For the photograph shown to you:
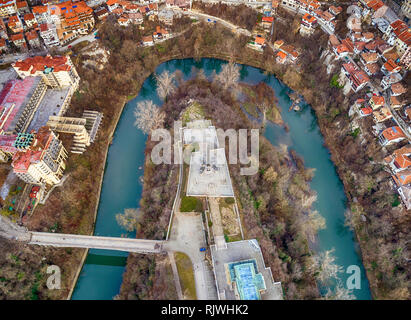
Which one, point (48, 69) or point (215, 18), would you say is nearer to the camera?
point (48, 69)

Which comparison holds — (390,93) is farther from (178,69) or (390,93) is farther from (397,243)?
(178,69)

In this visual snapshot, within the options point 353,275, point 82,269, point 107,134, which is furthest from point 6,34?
point 353,275

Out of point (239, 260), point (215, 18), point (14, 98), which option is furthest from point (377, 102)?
point (14, 98)

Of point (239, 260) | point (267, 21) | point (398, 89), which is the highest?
point (267, 21)

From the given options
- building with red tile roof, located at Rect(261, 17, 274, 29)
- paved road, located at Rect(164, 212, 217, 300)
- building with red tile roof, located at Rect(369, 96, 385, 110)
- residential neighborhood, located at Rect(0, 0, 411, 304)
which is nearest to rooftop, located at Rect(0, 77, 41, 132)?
residential neighborhood, located at Rect(0, 0, 411, 304)

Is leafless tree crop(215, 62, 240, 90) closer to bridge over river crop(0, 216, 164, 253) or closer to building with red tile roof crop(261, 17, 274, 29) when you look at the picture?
building with red tile roof crop(261, 17, 274, 29)
